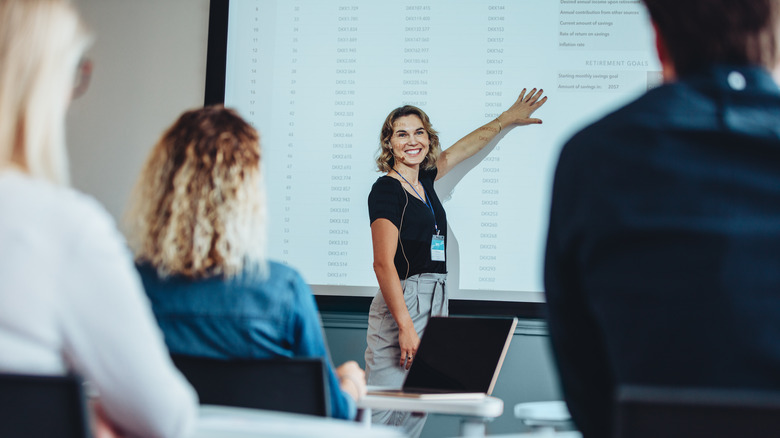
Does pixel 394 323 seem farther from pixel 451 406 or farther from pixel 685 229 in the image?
pixel 685 229

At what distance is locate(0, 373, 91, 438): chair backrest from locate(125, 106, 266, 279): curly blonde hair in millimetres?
585

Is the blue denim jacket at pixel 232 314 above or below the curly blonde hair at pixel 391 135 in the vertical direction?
below

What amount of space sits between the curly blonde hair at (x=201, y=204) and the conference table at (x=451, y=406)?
1.34ft

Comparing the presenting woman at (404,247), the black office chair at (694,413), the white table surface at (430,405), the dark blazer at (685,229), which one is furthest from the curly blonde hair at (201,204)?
the presenting woman at (404,247)

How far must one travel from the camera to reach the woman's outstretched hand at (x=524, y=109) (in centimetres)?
349

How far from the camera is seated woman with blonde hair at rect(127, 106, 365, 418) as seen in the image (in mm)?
1294

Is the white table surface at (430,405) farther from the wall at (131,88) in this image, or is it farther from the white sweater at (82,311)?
the wall at (131,88)

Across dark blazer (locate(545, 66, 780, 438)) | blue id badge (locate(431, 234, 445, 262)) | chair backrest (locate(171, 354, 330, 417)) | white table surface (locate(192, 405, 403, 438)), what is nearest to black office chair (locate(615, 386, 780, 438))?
dark blazer (locate(545, 66, 780, 438))

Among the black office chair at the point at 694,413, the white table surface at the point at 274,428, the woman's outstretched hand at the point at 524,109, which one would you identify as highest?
the woman's outstretched hand at the point at 524,109

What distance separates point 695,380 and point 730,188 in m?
0.20

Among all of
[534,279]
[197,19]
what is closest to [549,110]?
[534,279]

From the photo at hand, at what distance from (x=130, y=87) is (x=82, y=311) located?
3520 millimetres

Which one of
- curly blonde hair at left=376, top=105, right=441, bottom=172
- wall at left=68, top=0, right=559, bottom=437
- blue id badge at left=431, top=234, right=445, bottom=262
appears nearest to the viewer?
blue id badge at left=431, top=234, right=445, bottom=262

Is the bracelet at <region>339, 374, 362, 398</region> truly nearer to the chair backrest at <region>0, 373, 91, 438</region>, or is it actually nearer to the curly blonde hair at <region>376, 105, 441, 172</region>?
the chair backrest at <region>0, 373, 91, 438</region>
